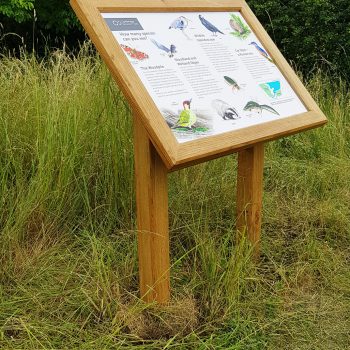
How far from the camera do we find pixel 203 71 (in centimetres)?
234

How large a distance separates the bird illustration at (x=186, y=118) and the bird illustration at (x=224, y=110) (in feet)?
0.49

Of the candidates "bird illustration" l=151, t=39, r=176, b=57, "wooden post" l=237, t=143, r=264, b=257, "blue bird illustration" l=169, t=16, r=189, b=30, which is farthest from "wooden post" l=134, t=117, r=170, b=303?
"wooden post" l=237, t=143, r=264, b=257

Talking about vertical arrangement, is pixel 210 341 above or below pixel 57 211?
below

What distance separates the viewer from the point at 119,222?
3.09 metres

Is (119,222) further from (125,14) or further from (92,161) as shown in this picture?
(125,14)

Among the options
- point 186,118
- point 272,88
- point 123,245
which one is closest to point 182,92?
point 186,118

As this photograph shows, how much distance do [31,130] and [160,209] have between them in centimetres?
133

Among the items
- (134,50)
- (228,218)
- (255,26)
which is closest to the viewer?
(134,50)

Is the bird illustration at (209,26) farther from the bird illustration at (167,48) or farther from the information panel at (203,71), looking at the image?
the bird illustration at (167,48)

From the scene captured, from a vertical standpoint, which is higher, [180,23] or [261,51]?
[180,23]

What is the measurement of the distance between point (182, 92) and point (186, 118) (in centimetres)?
11

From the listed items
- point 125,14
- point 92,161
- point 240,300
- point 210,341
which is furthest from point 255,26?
point 210,341

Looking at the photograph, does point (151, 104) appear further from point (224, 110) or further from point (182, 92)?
point (224, 110)

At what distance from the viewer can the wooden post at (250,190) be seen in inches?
111
